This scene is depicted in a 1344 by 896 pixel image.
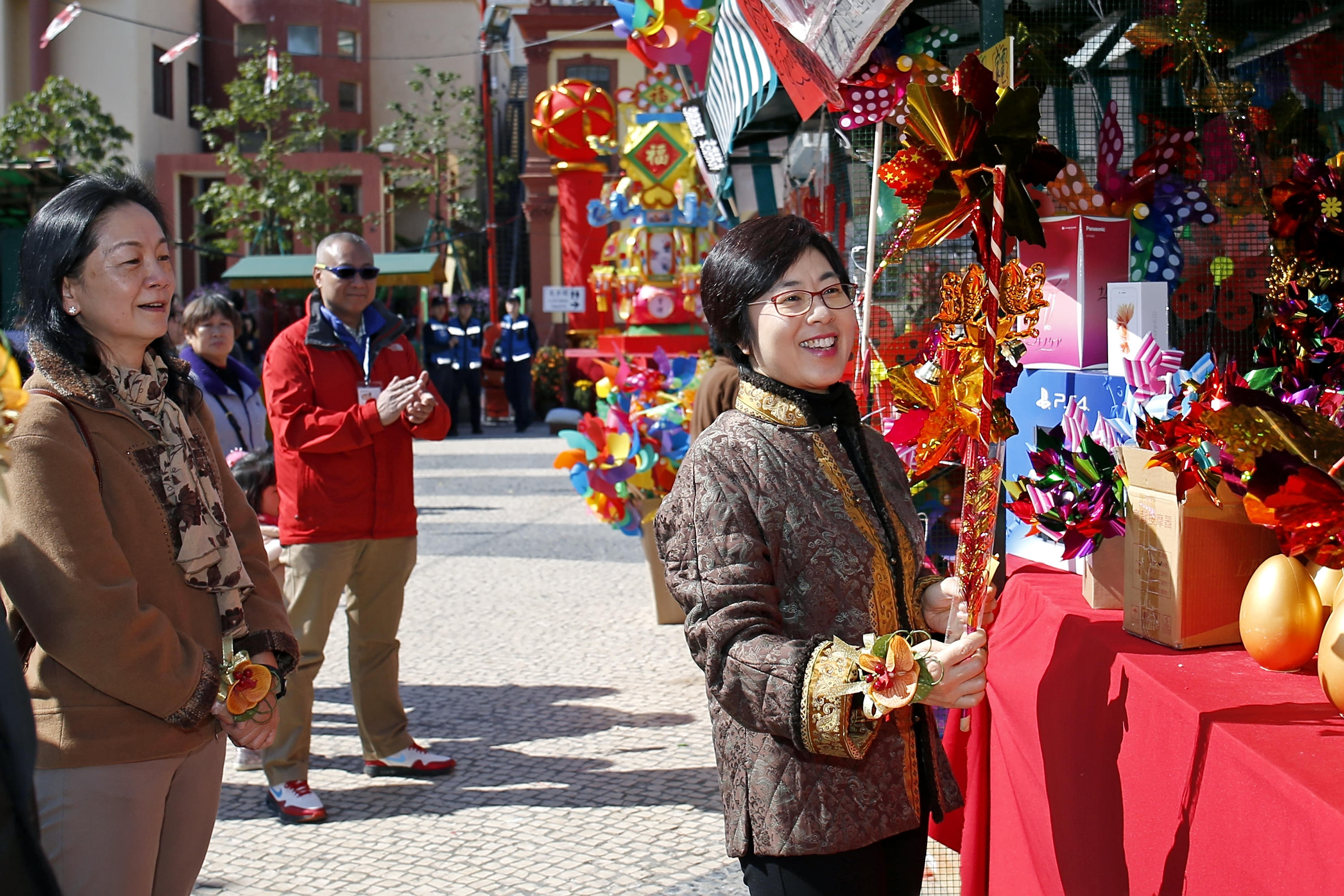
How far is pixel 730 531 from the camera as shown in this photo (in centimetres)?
185

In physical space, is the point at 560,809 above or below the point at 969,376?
below

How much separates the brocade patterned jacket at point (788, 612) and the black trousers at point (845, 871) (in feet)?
0.12

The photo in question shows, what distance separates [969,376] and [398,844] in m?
2.54

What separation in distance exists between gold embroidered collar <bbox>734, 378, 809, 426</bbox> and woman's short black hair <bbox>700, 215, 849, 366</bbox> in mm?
97

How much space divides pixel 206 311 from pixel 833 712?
392 centimetres

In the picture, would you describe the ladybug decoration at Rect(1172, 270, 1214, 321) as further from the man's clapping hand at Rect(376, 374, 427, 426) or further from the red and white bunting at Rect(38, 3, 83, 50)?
the red and white bunting at Rect(38, 3, 83, 50)

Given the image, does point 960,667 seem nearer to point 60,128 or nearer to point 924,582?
point 924,582

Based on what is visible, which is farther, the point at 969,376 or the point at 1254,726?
the point at 969,376

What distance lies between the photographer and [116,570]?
198 centimetres

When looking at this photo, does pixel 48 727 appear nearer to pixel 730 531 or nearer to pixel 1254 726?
pixel 730 531

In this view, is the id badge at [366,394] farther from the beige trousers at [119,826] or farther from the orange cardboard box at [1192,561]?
the orange cardboard box at [1192,561]

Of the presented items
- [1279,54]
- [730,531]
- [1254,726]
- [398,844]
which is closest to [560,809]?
[398,844]

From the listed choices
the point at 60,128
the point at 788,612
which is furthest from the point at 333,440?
the point at 60,128

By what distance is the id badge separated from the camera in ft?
13.4
